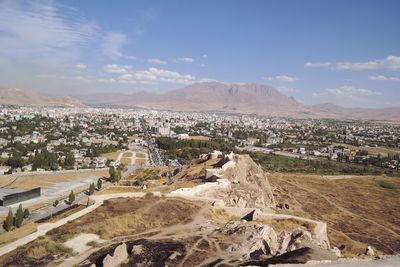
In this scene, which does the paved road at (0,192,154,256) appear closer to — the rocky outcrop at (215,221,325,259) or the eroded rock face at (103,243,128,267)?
the eroded rock face at (103,243,128,267)

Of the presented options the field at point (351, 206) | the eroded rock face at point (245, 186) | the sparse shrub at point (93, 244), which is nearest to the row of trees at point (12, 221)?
the sparse shrub at point (93, 244)

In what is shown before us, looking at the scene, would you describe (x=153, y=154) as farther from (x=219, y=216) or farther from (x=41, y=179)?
(x=219, y=216)

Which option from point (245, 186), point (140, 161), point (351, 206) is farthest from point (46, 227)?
point (140, 161)

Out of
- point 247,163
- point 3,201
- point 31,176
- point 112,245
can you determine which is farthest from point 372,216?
point 31,176

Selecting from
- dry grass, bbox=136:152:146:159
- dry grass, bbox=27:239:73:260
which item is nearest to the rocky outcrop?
dry grass, bbox=27:239:73:260

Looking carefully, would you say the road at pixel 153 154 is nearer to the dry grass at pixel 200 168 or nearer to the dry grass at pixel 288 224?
the dry grass at pixel 200 168

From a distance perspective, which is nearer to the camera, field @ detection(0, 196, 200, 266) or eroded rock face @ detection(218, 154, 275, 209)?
field @ detection(0, 196, 200, 266)

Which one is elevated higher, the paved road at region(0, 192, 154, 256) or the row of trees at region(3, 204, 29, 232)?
the paved road at region(0, 192, 154, 256)

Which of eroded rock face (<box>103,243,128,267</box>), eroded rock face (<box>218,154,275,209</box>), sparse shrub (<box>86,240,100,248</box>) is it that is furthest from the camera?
eroded rock face (<box>218,154,275,209</box>)
